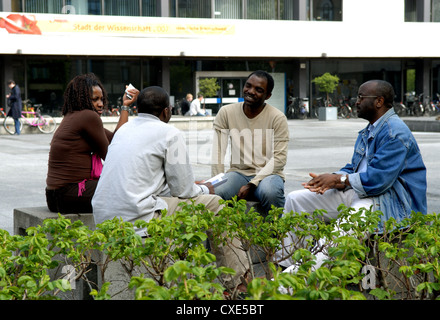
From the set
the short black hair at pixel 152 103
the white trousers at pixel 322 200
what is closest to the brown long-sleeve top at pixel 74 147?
the short black hair at pixel 152 103

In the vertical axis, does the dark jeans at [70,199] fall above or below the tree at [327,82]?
below

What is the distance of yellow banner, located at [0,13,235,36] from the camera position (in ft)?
99.9

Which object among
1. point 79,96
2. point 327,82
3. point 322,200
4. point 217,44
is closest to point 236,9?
point 217,44

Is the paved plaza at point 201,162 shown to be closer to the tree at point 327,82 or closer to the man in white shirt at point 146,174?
the man in white shirt at point 146,174

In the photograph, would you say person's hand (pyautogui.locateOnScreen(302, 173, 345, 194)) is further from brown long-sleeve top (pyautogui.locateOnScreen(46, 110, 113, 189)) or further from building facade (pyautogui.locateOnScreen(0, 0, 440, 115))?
building facade (pyautogui.locateOnScreen(0, 0, 440, 115))

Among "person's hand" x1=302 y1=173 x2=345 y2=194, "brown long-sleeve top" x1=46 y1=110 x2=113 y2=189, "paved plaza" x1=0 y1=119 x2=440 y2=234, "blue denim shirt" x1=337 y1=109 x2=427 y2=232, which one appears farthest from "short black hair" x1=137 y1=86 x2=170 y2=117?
"paved plaza" x1=0 y1=119 x2=440 y2=234

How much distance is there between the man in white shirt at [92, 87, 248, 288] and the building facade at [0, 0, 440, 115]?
27.7 m

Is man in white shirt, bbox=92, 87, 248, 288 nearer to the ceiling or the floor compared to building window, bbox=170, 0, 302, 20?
nearer to the floor

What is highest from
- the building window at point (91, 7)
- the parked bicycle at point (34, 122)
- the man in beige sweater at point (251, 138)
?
the building window at point (91, 7)

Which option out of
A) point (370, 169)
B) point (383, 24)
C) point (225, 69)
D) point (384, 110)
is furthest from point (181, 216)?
point (383, 24)

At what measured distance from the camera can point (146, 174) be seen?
4.28m

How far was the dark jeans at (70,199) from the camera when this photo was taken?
15.9 feet

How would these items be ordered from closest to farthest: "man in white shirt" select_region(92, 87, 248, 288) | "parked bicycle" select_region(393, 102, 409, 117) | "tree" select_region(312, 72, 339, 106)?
1. "man in white shirt" select_region(92, 87, 248, 288)
2. "tree" select_region(312, 72, 339, 106)
3. "parked bicycle" select_region(393, 102, 409, 117)

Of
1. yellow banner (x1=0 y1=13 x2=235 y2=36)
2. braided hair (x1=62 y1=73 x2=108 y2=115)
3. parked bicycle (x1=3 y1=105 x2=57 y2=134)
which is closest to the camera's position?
braided hair (x1=62 y1=73 x2=108 y2=115)
